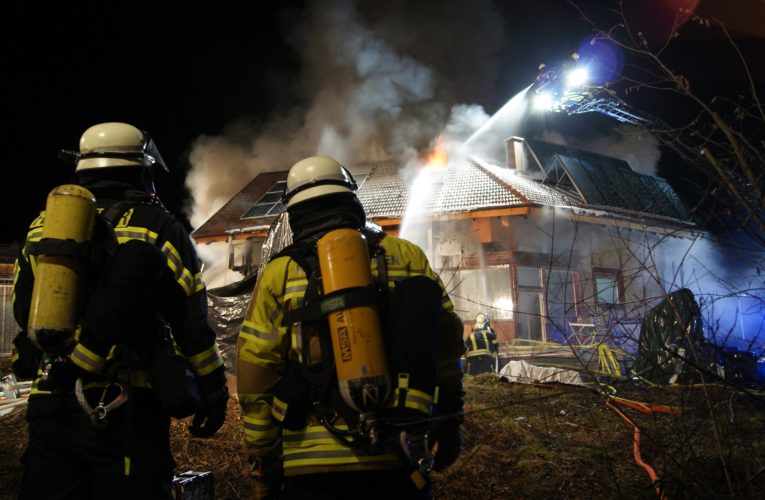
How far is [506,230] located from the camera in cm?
1311

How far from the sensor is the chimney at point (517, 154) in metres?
16.9

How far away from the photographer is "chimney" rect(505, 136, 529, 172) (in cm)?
1689

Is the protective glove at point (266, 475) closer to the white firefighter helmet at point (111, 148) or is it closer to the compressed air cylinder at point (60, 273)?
the compressed air cylinder at point (60, 273)

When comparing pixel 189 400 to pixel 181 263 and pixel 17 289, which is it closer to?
pixel 181 263

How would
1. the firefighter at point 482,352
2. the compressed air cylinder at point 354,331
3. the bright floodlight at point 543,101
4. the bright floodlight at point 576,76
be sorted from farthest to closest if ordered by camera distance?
1. the bright floodlight at point 543,101
2. the bright floodlight at point 576,76
3. the firefighter at point 482,352
4. the compressed air cylinder at point 354,331

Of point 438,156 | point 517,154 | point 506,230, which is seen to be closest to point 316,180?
point 506,230

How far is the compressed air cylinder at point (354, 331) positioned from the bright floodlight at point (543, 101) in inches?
632

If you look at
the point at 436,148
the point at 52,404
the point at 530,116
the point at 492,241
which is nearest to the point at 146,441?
the point at 52,404

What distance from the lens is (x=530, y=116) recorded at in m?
19.0

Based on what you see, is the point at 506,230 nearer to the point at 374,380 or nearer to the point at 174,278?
the point at 174,278

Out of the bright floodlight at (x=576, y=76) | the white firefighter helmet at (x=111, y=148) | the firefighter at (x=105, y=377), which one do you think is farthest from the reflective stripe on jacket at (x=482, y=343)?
the bright floodlight at (x=576, y=76)

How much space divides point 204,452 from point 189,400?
10.3ft

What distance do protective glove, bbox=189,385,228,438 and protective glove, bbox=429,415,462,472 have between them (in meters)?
0.98

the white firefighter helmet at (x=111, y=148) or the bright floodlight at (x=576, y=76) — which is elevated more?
the bright floodlight at (x=576, y=76)
